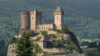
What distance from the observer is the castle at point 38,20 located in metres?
81.6

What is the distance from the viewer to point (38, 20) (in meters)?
83.8

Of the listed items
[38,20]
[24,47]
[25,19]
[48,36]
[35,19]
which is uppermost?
[25,19]

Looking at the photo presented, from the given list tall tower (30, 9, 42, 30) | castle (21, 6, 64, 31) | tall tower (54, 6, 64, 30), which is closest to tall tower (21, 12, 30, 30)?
castle (21, 6, 64, 31)

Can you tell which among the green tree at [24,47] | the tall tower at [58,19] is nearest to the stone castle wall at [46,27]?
the tall tower at [58,19]

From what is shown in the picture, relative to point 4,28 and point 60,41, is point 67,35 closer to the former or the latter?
point 60,41

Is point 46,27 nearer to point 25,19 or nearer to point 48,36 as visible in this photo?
point 48,36

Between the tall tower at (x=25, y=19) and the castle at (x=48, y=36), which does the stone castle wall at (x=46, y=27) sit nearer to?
the castle at (x=48, y=36)

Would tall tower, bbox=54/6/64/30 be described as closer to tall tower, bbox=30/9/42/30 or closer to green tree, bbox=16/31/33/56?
tall tower, bbox=30/9/42/30

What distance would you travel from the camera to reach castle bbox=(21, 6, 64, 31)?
268ft

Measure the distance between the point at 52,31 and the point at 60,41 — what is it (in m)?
2.07

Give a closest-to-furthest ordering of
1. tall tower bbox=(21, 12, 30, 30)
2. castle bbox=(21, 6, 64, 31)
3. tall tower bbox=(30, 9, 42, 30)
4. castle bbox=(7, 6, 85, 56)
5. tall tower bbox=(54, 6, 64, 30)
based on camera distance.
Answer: castle bbox=(7, 6, 85, 56)
tall tower bbox=(54, 6, 64, 30)
castle bbox=(21, 6, 64, 31)
tall tower bbox=(30, 9, 42, 30)
tall tower bbox=(21, 12, 30, 30)

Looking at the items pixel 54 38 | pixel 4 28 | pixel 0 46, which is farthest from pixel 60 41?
pixel 4 28

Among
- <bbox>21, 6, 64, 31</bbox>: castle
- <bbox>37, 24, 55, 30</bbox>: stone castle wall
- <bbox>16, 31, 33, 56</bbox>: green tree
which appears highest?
<bbox>21, 6, 64, 31</bbox>: castle

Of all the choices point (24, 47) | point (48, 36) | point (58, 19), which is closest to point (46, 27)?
point (58, 19)
